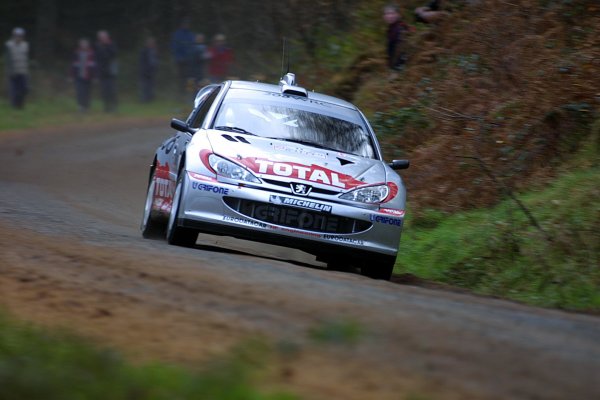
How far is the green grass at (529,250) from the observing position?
9.57 metres

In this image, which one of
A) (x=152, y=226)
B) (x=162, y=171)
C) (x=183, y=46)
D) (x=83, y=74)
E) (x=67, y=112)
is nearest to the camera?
(x=162, y=171)

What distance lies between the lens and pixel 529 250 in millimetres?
10289

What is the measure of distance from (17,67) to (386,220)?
82.3 feet

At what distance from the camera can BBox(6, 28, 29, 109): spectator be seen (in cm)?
3180

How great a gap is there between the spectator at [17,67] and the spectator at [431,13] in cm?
1565

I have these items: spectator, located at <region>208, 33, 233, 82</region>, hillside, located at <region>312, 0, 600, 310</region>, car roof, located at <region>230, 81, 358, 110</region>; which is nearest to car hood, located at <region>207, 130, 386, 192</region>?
car roof, located at <region>230, 81, 358, 110</region>

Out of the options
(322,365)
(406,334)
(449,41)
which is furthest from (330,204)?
(449,41)

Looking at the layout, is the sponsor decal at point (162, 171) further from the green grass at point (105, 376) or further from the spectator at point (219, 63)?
the spectator at point (219, 63)

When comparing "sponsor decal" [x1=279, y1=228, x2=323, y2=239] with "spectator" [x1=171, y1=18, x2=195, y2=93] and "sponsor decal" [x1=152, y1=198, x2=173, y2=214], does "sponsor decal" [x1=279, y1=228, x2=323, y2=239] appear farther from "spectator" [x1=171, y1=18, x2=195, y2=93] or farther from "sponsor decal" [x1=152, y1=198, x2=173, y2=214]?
"spectator" [x1=171, y1=18, x2=195, y2=93]

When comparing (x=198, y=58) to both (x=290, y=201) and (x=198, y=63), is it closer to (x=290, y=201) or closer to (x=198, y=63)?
(x=198, y=63)

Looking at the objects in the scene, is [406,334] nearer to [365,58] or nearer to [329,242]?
[329,242]

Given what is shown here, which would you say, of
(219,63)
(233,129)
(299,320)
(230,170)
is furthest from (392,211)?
(219,63)

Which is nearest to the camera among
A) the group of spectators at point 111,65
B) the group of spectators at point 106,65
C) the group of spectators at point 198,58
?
the group of spectators at point 111,65

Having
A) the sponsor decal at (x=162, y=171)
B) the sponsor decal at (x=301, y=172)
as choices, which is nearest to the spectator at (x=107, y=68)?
the sponsor decal at (x=162, y=171)
